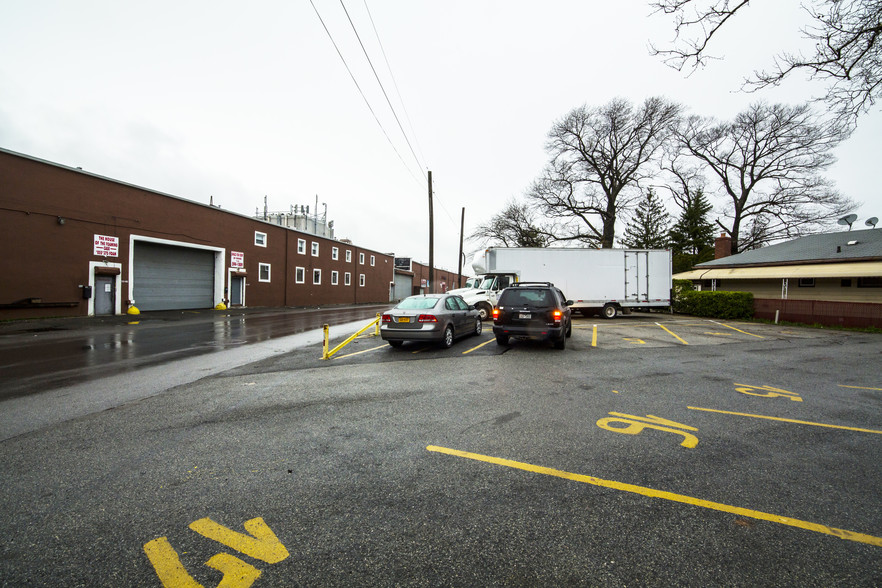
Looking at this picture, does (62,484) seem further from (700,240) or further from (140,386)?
(700,240)

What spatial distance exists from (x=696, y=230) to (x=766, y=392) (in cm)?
4077

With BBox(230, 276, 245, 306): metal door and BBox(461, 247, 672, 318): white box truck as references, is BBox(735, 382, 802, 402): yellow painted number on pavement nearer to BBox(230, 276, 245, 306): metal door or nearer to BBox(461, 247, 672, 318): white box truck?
BBox(461, 247, 672, 318): white box truck

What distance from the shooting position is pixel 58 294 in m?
18.0

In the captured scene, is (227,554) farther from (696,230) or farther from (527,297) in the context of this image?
(696,230)

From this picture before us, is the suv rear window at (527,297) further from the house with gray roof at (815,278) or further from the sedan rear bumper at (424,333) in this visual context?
the house with gray roof at (815,278)

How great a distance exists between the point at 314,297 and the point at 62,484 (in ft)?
119

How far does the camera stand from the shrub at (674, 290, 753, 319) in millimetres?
21531

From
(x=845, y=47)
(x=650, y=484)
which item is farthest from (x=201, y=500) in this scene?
(x=845, y=47)

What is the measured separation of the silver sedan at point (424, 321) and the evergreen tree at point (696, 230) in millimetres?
36487

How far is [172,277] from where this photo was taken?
23781 millimetres

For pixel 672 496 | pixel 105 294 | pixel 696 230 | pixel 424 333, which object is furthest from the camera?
pixel 696 230

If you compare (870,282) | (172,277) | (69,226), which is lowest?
(870,282)

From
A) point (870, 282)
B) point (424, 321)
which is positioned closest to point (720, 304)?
point (870, 282)

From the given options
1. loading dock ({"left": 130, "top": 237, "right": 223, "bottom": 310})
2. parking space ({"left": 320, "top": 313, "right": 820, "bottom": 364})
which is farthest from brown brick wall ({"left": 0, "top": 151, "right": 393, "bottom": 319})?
parking space ({"left": 320, "top": 313, "right": 820, "bottom": 364})
